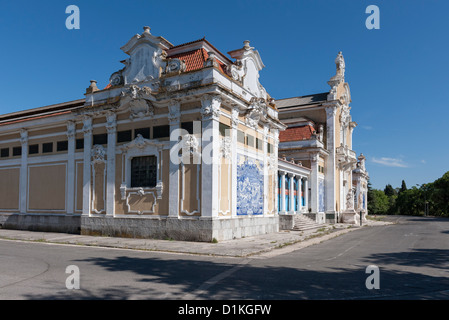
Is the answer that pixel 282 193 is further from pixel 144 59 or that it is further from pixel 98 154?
pixel 144 59

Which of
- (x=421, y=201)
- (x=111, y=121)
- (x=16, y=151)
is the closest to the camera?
(x=111, y=121)

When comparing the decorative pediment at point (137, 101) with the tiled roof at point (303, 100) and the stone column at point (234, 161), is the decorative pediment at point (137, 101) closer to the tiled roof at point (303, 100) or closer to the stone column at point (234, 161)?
the stone column at point (234, 161)

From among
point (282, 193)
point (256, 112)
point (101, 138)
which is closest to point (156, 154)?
point (101, 138)

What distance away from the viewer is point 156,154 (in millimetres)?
20578

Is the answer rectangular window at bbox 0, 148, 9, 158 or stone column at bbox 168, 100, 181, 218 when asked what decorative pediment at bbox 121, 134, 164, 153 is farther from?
rectangular window at bbox 0, 148, 9, 158

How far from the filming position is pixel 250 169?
2286cm

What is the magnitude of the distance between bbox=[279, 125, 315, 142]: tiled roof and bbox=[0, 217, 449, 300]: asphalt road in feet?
76.4

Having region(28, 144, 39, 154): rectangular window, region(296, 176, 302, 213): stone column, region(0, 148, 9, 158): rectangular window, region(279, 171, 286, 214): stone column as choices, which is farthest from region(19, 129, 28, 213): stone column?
region(296, 176, 302, 213): stone column

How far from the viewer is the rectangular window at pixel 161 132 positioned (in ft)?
66.8

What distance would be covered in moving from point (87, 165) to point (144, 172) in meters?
4.14

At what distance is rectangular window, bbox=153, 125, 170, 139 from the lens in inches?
802

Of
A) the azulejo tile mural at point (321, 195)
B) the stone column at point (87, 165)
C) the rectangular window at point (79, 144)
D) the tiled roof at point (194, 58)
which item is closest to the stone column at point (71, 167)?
the rectangular window at point (79, 144)
